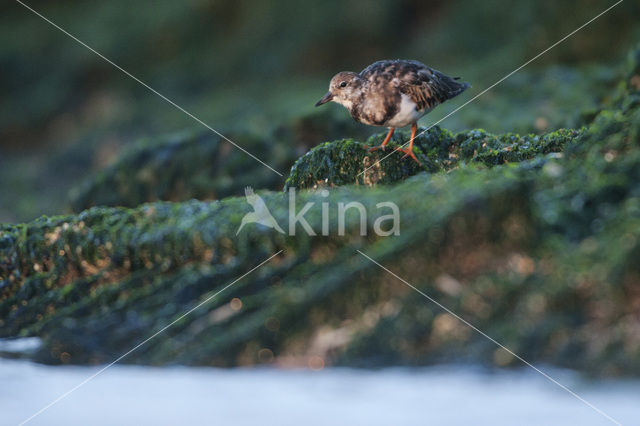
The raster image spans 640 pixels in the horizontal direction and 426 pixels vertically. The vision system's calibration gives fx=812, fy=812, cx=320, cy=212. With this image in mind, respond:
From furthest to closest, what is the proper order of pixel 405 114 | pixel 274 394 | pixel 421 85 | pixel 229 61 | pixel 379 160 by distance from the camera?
pixel 229 61 < pixel 421 85 < pixel 405 114 < pixel 379 160 < pixel 274 394

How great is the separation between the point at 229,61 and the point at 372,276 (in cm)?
1329

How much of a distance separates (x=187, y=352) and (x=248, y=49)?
13.3 meters

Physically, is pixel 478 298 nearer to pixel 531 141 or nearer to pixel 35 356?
pixel 35 356

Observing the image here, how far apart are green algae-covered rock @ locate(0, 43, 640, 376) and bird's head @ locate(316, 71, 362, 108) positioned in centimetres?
188

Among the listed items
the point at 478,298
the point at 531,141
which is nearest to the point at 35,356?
the point at 478,298

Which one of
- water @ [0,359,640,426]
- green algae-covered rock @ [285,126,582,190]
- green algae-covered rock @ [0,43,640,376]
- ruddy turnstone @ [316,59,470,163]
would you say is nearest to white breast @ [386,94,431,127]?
ruddy turnstone @ [316,59,470,163]

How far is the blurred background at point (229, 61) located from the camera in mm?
13344

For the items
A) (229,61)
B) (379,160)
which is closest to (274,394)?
(379,160)

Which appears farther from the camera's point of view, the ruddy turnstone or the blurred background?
the blurred background

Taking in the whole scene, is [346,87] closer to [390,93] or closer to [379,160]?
[390,93]

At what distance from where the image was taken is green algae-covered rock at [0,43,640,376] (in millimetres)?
3959

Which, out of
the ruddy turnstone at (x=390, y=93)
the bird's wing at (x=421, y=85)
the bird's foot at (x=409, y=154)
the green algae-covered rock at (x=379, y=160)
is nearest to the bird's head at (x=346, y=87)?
the ruddy turnstone at (x=390, y=93)

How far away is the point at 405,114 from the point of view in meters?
7.13

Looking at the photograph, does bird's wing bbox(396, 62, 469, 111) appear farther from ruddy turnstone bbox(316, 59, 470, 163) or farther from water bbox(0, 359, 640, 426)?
water bbox(0, 359, 640, 426)
